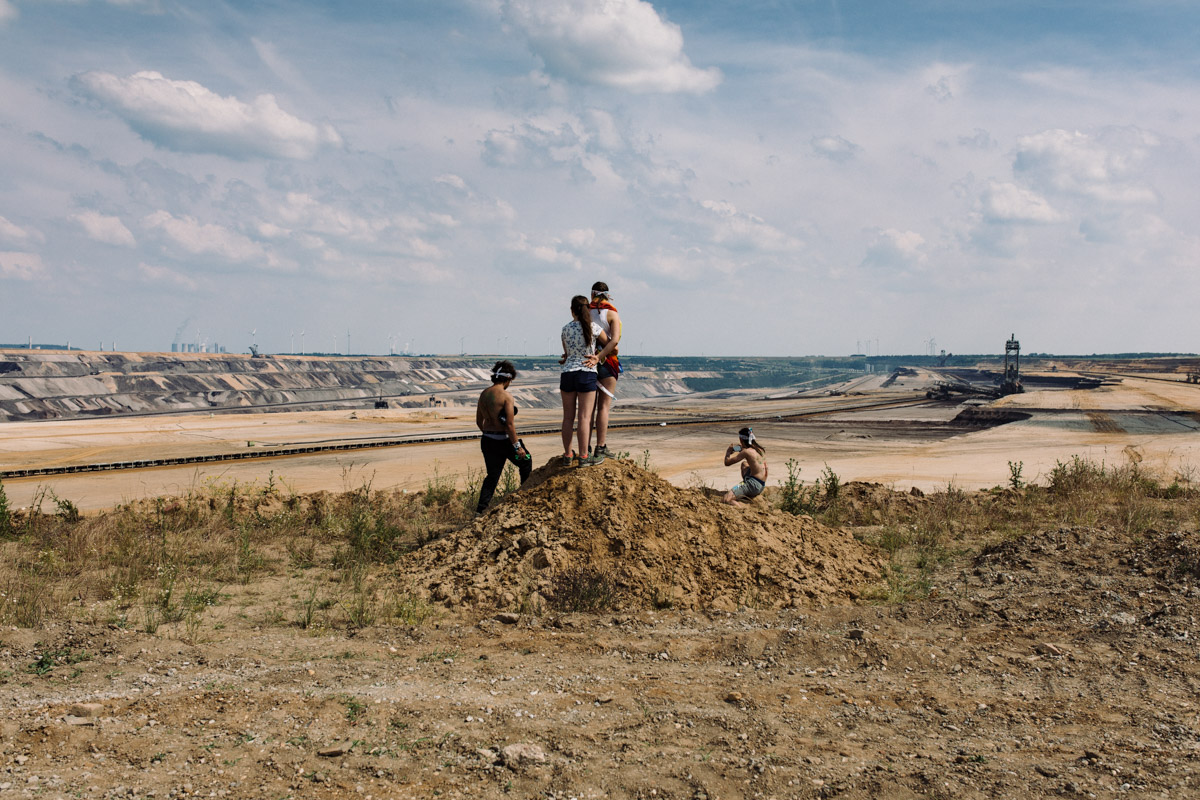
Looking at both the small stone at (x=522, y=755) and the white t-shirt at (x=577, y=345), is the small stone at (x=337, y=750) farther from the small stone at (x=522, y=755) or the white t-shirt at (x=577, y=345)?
the white t-shirt at (x=577, y=345)

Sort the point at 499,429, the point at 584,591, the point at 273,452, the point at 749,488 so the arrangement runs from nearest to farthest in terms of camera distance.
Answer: the point at 584,591
the point at 499,429
the point at 749,488
the point at 273,452

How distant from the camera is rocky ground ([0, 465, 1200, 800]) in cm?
358

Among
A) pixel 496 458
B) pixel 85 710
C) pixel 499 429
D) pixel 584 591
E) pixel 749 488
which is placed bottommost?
pixel 584 591

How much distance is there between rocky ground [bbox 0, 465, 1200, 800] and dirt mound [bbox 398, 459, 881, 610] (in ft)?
0.10

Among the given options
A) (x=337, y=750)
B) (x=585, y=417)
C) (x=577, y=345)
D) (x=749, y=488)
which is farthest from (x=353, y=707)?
(x=749, y=488)

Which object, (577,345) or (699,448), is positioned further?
(699,448)

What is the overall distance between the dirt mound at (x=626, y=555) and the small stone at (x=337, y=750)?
2.86 m

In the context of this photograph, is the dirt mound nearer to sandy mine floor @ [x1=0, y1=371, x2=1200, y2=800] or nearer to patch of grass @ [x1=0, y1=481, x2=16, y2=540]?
sandy mine floor @ [x1=0, y1=371, x2=1200, y2=800]

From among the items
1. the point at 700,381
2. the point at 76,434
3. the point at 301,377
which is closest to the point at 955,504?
the point at 76,434

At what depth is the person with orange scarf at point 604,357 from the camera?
7.91m

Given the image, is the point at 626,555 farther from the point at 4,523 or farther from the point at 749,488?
the point at 4,523

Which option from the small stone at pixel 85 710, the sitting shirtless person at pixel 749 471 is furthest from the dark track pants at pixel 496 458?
the small stone at pixel 85 710

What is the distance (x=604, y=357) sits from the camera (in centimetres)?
798

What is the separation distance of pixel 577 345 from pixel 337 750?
16.1 feet
